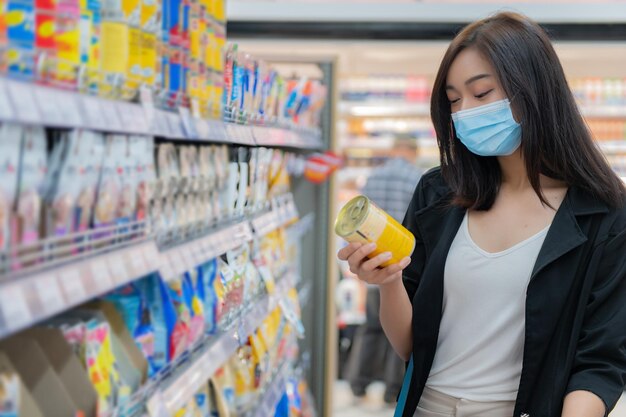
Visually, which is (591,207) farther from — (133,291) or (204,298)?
(133,291)

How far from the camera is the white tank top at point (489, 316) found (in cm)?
186

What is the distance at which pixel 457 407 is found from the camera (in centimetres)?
189

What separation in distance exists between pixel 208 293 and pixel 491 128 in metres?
0.77

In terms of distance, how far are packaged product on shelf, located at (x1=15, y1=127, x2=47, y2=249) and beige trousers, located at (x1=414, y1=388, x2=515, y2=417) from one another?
1157mm

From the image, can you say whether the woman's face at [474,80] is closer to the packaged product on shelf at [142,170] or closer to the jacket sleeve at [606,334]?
the jacket sleeve at [606,334]

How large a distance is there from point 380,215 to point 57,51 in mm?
769

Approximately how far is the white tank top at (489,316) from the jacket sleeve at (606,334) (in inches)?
5.5

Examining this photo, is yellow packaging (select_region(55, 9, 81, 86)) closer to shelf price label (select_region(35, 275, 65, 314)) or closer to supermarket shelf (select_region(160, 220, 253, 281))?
shelf price label (select_region(35, 275, 65, 314))

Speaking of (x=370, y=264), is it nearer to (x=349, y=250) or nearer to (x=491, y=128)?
(x=349, y=250)

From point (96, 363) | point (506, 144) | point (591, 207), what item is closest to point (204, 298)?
point (96, 363)

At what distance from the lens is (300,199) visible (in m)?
4.17

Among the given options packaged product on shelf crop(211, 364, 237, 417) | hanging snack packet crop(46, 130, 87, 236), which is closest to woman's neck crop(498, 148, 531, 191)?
packaged product on shelf crop(211, 364, 237, 417)

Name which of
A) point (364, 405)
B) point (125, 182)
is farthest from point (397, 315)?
point (364, 405)

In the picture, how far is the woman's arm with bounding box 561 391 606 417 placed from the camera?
1789 mm
